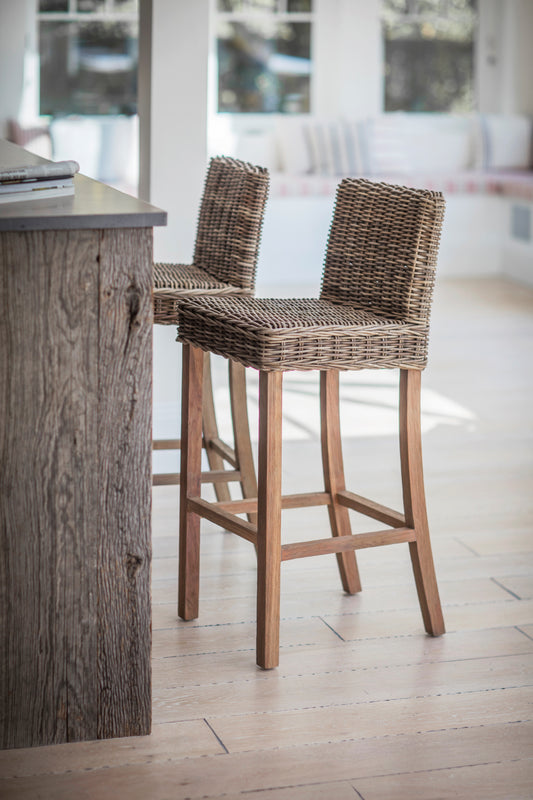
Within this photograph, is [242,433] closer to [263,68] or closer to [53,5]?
Result: [263,68]

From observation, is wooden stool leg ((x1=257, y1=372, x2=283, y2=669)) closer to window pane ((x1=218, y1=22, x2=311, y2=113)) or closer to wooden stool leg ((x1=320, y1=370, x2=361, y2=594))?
wooden stool leg ((x1=320, y1=370, x2=361, y2=594))

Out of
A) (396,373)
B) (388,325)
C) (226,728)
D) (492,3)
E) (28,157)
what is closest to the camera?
(226,728)

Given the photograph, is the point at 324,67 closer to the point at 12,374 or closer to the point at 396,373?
the point at 396,373

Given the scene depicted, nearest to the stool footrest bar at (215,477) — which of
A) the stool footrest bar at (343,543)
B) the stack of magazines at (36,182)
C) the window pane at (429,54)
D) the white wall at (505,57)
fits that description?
the stool footrest bar at (343,543)

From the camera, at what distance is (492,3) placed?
8602 millimetres

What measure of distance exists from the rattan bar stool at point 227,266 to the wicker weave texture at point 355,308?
222 mm

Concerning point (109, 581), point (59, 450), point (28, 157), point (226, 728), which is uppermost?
point (28, 157)

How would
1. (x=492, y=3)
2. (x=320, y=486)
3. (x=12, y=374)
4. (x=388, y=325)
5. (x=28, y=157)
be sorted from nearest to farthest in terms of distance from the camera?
(x=12, y=374) < (x=388, y=325) < (x=28, y=157) < (x=320, y=486) < (x=492, y=3)

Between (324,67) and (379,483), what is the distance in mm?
5931

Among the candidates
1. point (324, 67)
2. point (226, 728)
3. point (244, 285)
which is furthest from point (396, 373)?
point (324, 67)

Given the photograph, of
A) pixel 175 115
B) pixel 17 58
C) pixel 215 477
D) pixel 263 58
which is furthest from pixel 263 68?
pixel 215 477

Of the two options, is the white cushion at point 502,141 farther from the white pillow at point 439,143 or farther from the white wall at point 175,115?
the white wall at point 175,115

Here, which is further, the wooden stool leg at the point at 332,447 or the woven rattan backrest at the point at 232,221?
the woven rattan backrest at the point at 232,221

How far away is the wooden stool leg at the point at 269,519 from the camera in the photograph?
212cm
